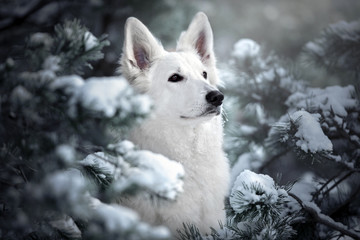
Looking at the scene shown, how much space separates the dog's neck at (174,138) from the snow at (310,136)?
0.61 meters

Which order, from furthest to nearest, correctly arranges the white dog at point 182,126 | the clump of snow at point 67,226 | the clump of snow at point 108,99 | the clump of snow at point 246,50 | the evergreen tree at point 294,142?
the clump of snow at point 246,50 → the white dog at point 182,126 → the evergreen tree at point 294,142 → the clump of snow at point 67,226 → the clump of snow at point 108,99

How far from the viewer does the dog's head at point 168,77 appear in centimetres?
229

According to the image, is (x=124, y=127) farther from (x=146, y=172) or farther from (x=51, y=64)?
(x=51, y=64)

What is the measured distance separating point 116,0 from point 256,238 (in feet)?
11.8

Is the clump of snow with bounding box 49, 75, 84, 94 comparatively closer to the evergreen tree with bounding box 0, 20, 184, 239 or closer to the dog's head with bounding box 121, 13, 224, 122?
the evergreen tree with bounding box 0, 20, 184, 239

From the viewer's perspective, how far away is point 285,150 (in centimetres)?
297

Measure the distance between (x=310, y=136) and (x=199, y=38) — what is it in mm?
1307

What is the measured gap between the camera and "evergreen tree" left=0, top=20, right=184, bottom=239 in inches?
43.9

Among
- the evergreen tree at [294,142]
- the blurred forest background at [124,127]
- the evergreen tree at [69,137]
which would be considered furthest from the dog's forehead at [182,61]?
the evergreen tree at [69,137]

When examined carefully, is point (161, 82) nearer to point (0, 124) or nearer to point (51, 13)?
point (0, 124)

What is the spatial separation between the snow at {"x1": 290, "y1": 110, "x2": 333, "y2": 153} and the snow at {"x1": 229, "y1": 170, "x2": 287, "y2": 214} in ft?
0.92

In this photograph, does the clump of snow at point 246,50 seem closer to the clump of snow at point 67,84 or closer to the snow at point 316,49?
the snow at point 316,49

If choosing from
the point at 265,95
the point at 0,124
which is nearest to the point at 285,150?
Answer: the point at 265,95

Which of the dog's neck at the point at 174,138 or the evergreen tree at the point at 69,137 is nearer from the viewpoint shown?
the evergreen tree at the point at 69,137
